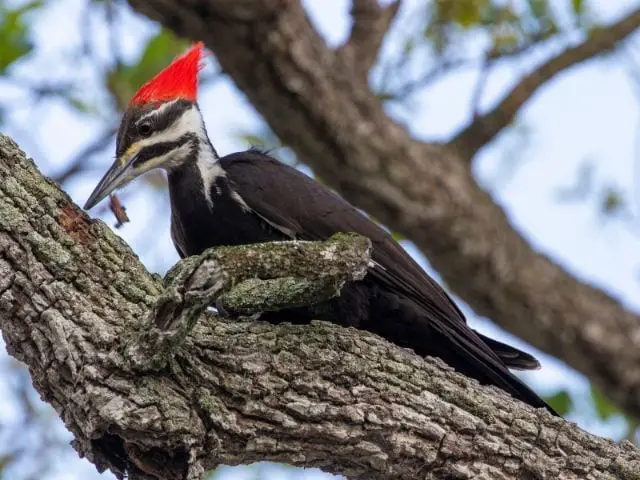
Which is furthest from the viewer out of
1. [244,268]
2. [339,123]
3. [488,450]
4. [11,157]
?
[339,123]

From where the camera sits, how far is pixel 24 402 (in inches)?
279

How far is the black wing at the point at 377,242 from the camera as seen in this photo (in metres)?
4.18

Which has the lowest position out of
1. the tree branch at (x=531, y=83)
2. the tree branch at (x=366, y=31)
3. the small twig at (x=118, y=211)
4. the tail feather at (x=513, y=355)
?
the small twig at (x=118, y=211)

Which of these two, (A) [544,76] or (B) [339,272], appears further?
(A) [544,76]

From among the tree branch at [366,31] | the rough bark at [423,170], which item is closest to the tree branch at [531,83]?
the rough bark at [423,170]

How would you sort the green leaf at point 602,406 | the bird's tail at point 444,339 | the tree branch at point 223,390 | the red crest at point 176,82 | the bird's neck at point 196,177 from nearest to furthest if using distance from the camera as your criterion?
1. the tree branch at point 223,390
2. the bird's tail at point 444,339
3. the bird's neck at point 196,177
4. the red crest at point 176,82
5. the green leaf at point 602,406

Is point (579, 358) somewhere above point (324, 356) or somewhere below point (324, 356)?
above

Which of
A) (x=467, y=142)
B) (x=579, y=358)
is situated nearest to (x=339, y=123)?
(x=467, y=142)

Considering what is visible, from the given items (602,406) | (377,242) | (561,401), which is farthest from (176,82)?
(602,406)

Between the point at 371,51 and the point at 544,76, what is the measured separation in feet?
3.66

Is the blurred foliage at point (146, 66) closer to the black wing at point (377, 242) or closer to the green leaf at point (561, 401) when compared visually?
the black wing at point (377, 242)

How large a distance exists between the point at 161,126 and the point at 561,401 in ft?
9.23

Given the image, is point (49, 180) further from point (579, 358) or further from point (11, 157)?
point (579, 358)

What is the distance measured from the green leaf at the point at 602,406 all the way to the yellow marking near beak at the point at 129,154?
351 cm
